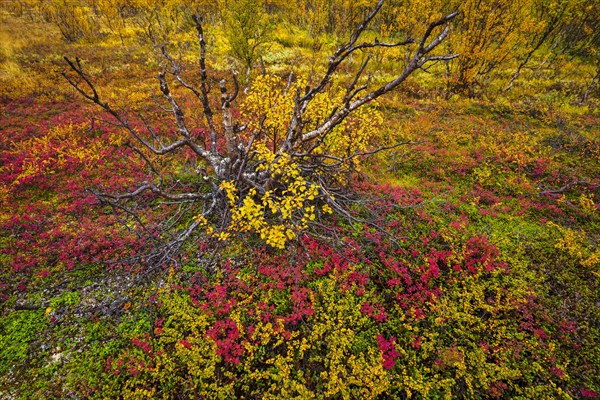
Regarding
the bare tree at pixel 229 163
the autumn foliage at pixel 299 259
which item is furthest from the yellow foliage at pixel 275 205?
the bare tree at pixel 229 163

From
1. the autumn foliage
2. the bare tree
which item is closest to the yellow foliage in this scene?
the autumn foliage

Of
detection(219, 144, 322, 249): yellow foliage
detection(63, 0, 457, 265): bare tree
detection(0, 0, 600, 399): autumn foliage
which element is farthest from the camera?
detection(63, 0, 457, 265): bare tree

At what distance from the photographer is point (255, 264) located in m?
7.69

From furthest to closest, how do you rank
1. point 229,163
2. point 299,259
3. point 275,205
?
point 229,163 < point 299,259 < point 275,205

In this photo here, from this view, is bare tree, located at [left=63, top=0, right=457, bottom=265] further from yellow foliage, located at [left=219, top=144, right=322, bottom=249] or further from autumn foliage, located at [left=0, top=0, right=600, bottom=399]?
yellow foliage, located at [left=219, top=144, right=322, bottom=249]

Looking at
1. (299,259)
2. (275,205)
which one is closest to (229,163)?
(275,205)

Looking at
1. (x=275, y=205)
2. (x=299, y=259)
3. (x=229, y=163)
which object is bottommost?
(x=299, y=259)

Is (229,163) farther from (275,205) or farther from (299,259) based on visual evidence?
(299,259)

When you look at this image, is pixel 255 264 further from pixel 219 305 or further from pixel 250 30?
pixel 250 30

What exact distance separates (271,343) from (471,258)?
631cm

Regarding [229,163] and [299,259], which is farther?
[229,163]

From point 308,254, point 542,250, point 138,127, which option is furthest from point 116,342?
point 138,127

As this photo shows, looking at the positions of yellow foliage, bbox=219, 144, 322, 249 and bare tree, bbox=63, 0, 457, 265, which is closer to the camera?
yellow foliage, bbox=219, 144, 322, 249

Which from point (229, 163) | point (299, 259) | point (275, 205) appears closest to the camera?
point (275, 205)
